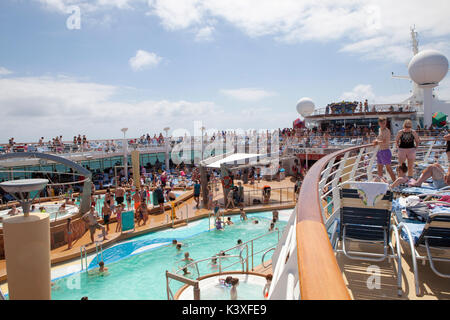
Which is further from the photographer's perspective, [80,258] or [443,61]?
[443,61]

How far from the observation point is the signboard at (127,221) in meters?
11.1

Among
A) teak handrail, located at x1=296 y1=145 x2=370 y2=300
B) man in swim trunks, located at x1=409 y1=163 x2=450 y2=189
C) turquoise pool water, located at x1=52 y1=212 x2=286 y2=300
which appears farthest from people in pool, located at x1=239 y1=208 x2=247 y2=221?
teak handrail, located at x1=296 y1=145 x2=370 y2=300

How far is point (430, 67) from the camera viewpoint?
24.0 meters

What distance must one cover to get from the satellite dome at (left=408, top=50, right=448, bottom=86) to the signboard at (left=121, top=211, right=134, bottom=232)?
2478 centimetres

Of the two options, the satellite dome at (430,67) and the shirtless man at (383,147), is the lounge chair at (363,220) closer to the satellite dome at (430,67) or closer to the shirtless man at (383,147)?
the shirtless man at (383,147)

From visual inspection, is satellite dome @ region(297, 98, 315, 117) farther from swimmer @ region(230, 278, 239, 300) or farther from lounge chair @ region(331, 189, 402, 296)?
lounge chair @ region(331, 189, 402, 296)

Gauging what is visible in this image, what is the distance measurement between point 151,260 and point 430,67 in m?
25.4

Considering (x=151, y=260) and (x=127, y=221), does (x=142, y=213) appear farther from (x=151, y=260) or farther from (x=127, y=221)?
(x=151, y=260)

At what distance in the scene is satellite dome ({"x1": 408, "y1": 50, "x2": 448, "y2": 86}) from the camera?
24016 mm

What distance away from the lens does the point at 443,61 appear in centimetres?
2423

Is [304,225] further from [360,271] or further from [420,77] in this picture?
[420,77]
